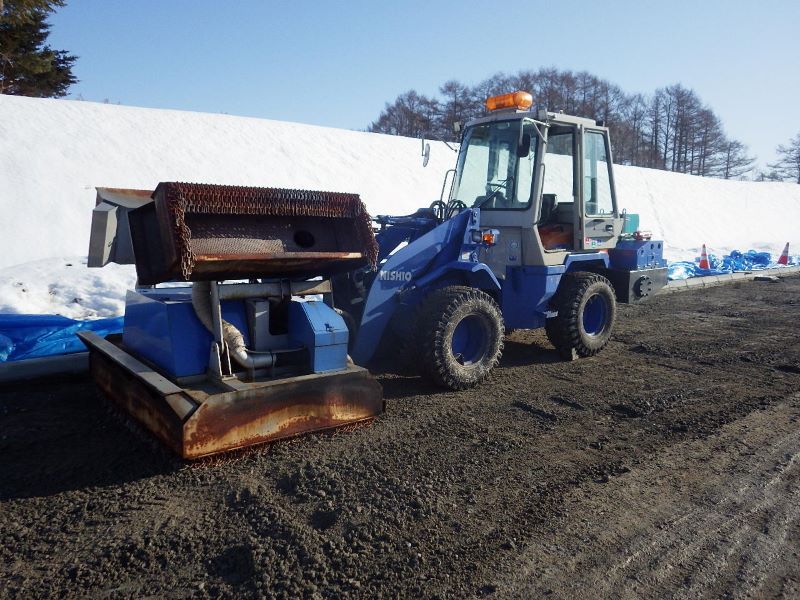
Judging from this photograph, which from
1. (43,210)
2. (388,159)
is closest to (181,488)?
(43,210)

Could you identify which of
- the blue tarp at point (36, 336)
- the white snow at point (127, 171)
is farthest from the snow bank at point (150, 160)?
the blue tarp at point (36, 336)

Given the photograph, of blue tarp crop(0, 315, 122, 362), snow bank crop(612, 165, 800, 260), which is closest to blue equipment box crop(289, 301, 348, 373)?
blue tarp crop(0, 315, 122, 362)

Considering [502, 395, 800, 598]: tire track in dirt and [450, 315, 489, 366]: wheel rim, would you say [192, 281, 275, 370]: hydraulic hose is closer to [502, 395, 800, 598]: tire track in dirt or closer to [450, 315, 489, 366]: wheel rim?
[450, 315, 489, 366]: wheel rim

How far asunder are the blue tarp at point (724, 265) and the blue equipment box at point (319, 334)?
1120 centimetres

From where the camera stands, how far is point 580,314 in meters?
6.59

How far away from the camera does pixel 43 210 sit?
10.7 metres

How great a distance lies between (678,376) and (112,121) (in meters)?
13.0

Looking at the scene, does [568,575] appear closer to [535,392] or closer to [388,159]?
[535,392]

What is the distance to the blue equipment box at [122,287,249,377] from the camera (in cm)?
409

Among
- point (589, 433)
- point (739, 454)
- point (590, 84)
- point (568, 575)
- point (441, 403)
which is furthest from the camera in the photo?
point (590, 84)

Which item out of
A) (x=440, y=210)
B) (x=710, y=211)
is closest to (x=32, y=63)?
(x=440, y=210)

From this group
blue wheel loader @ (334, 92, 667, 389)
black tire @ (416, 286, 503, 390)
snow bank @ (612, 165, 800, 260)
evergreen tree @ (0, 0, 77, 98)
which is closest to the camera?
black tire @ (416, 286, 503, 390)

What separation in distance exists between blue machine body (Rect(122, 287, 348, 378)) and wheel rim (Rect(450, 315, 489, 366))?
1.53m

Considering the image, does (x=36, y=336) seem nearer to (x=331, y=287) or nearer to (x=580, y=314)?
(x=331, y=287)
